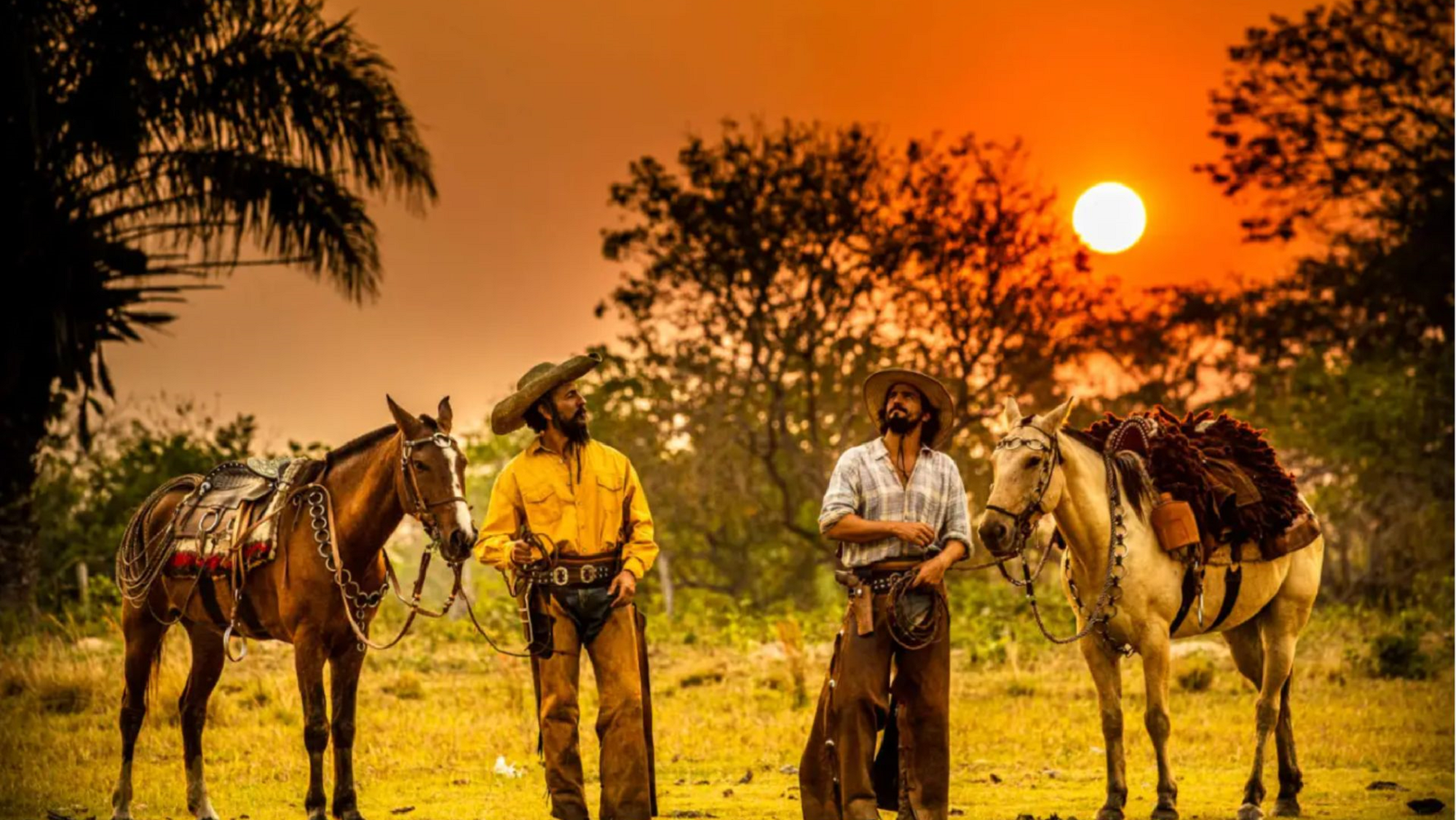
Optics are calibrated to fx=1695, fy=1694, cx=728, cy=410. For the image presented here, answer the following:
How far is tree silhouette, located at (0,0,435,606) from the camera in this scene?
50.3ft

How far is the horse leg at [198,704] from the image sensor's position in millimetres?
8609

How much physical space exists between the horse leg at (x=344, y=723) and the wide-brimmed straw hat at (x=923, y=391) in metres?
2.81

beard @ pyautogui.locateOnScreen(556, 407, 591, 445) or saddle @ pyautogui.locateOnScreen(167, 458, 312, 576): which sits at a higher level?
beard @ pyautogui.locateOnScreen(556, 407, 591, 445)

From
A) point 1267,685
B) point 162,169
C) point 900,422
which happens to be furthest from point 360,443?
point 162,169

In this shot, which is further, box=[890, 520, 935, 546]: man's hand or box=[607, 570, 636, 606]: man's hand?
box=[607, 570, 636, 606]: man's hand

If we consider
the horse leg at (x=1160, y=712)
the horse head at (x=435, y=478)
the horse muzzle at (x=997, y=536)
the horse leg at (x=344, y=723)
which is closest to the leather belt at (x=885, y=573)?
the horse muzzle at (x=997, y=536)

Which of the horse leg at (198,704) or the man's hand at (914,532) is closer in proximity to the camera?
the man's hand at (914,532)

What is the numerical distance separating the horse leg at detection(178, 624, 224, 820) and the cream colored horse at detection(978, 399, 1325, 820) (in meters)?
4.19

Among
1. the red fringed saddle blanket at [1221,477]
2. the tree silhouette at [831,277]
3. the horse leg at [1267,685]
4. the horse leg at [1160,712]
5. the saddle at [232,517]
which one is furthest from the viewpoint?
the tree silhouette at [831,277]

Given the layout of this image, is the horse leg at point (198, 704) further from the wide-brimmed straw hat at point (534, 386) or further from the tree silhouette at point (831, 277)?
the tree silhouette at point (831, 277)

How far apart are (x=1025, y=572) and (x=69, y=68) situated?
1122 cm

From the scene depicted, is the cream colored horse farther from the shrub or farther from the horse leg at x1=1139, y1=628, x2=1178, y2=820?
the shrub

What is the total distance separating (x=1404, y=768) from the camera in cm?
1116

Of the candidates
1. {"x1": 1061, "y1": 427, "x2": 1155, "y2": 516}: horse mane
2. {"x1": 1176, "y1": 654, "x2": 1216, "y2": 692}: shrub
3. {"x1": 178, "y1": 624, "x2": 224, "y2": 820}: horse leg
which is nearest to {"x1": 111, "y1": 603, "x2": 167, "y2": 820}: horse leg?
{"x1": 178, "y1": 624, "x2": 224, "y2": 820}: horse leg
